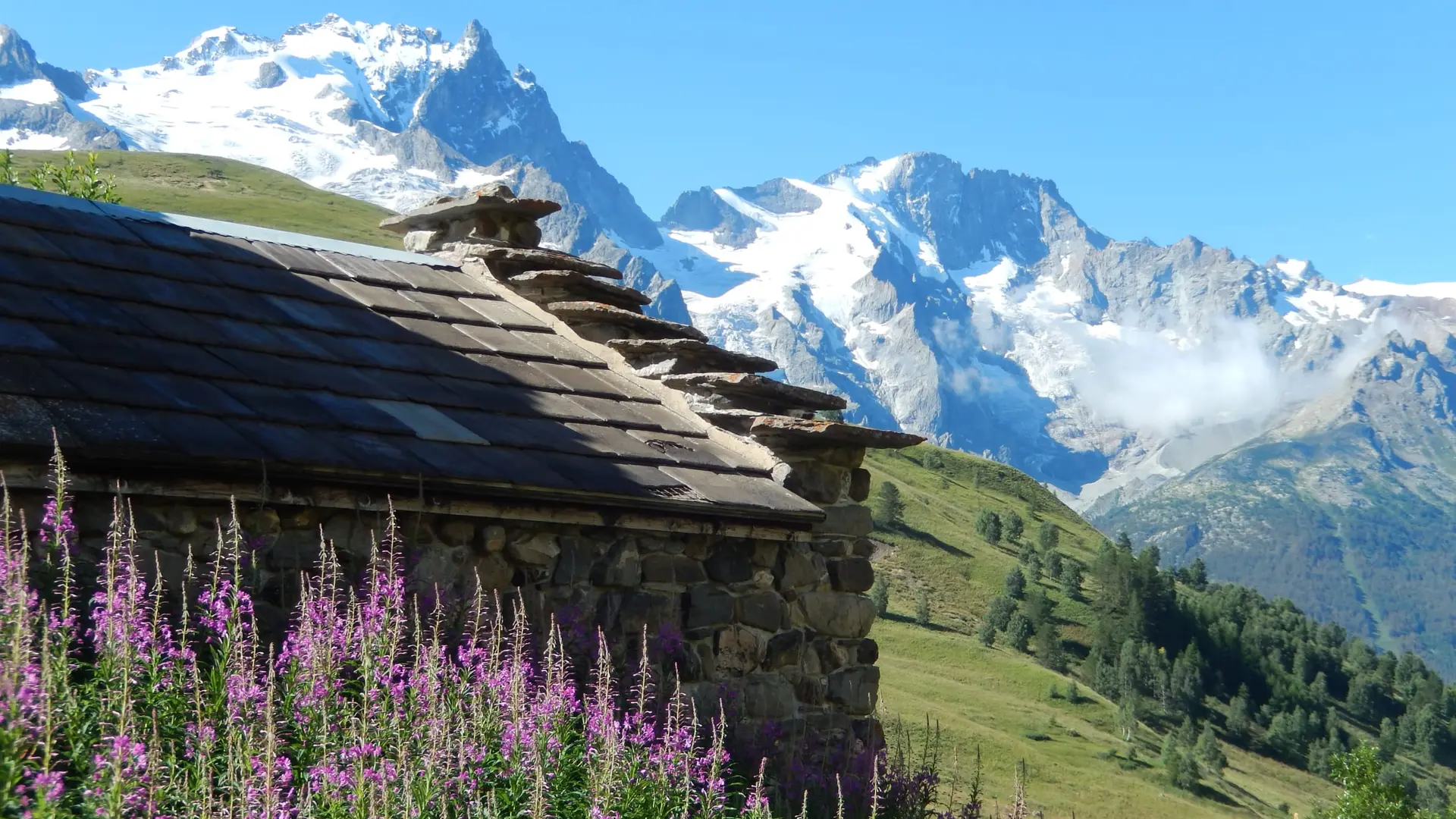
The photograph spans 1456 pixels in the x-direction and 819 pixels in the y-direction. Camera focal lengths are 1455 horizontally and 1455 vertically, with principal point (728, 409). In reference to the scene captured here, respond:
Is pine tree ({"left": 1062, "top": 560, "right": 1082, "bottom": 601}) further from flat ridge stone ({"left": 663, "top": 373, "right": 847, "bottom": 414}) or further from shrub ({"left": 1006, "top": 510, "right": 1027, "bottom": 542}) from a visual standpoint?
flat ridge stone ({"left": 663, "top": 373, "right": 847, "bottom": 414})

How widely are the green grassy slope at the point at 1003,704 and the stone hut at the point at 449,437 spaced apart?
5.05 ft

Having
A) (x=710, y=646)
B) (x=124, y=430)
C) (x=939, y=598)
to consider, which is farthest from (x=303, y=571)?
(x=939, y=598)

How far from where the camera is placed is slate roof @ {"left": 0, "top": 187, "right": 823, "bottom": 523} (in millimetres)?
6125

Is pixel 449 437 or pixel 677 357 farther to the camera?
pixel 677 357

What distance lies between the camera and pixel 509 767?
512cm

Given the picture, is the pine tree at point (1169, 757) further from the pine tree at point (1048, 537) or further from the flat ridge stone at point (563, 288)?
the pine tree at point (1048, 537)

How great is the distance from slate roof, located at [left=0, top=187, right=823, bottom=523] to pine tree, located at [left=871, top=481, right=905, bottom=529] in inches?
2438

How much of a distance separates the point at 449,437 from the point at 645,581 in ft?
4.54

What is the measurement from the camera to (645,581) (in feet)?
26.1

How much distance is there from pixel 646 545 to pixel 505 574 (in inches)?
36.0

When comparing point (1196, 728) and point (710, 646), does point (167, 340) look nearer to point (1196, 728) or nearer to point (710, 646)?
point (710, 646)

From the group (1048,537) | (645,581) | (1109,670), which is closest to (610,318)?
(645,581)

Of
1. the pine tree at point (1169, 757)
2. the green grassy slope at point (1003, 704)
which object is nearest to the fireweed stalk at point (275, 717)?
the green grassy slope at point (1003, 704)

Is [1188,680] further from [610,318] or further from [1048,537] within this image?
[610,318]
